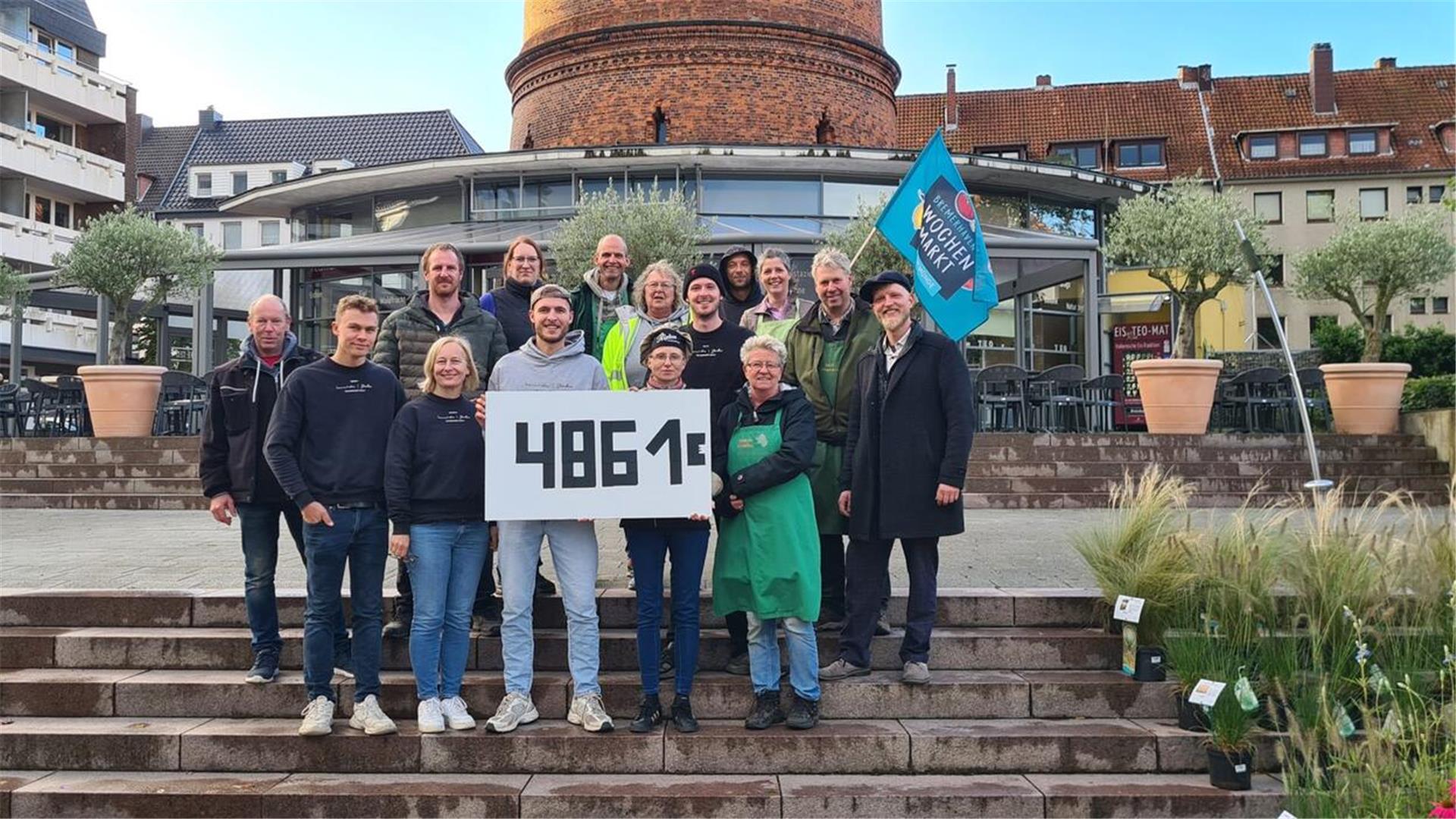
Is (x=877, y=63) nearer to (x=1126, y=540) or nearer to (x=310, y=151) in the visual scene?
(x=1126, y=540)

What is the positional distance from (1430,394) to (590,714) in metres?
14.9

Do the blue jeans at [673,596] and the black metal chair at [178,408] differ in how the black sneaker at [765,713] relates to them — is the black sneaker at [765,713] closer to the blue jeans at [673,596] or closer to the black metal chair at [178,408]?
the blue jeans at [673,596]

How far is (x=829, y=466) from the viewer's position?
229 inches

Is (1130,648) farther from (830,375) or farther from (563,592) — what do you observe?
(563,592)

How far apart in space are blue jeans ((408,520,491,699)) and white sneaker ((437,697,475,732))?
0.04 m

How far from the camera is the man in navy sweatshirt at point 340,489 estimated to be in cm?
505

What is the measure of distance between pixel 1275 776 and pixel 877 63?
23411mm

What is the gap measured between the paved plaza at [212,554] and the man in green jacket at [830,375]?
39.9 inches

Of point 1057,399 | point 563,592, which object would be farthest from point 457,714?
point 1057,399

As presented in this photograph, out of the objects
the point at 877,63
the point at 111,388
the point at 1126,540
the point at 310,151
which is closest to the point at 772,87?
the point at 877,63

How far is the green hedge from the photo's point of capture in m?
15.1

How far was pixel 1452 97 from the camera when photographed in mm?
49438

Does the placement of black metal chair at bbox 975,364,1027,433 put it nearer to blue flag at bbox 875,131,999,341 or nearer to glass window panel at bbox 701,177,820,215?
blue flag at bbox 875,131,999,341

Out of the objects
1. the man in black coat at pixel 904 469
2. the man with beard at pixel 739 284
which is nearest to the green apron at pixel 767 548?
the man in black coat at pixel 904 469
